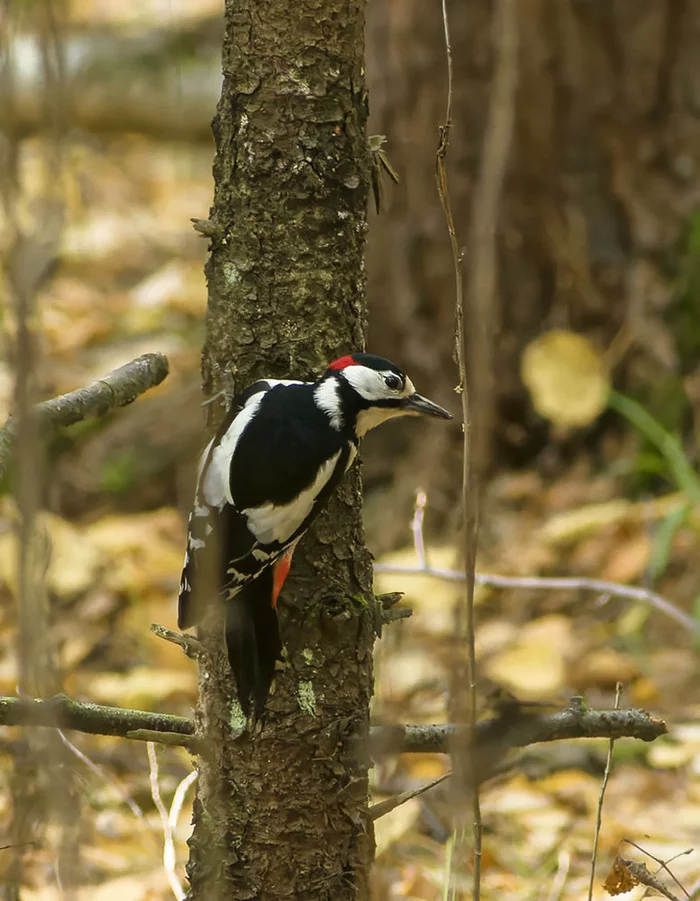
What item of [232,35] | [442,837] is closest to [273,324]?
[232,35]

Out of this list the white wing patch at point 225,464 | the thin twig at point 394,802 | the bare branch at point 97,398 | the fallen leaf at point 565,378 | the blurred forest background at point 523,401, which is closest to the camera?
the bare branch at point 97,398

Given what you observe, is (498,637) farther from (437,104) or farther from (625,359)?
(437,104)

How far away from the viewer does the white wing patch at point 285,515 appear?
6.37ft

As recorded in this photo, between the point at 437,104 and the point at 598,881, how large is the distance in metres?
2.96

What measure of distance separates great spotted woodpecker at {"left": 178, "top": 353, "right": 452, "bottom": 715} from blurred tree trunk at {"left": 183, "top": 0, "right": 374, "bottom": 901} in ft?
0.20

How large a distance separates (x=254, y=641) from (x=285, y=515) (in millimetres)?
210

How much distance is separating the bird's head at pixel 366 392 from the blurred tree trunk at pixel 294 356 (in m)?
0.06

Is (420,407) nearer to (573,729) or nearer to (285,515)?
(285,515)

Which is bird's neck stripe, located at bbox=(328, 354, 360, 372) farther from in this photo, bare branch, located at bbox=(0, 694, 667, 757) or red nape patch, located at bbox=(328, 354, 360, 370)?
bare branch, located at bbox=(0, 694, 667, 757)

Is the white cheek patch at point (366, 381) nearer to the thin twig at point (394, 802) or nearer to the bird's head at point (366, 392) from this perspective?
the bird's head at point (366, 392)

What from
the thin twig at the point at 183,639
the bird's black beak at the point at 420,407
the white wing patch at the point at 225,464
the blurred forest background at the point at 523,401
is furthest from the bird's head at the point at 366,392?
the blurred forest background at the point at 523,401

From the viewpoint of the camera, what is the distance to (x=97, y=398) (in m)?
1.94

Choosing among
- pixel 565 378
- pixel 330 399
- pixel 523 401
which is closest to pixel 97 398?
pixel 330 399

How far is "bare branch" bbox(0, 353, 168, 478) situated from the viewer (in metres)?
1.73
